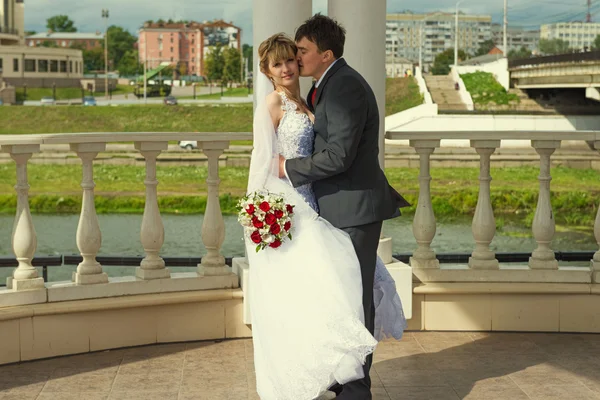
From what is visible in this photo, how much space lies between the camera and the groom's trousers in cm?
387

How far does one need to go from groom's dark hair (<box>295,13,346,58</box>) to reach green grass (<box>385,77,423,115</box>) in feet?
170

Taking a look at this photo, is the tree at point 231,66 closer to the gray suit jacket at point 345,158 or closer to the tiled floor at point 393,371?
the tiled floor at point 393,371

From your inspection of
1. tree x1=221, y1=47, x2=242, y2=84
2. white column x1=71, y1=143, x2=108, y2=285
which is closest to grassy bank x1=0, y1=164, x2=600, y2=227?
white column x1=71, y1=143, x2=108, y2=285

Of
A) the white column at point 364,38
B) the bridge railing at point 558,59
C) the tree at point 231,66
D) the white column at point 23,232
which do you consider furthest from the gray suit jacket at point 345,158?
the tree at point 231,66

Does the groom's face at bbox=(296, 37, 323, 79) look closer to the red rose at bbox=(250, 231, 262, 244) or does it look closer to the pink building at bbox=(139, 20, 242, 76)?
the red rose at bbox=(250, 231, 262, 244)

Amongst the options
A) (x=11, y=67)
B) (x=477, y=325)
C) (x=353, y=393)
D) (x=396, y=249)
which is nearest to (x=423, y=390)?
(x=353, y=393)

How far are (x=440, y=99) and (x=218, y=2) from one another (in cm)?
9863

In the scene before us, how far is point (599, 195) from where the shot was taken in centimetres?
2916

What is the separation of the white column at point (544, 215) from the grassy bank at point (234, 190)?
20097 mm

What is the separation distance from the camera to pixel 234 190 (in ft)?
98.6

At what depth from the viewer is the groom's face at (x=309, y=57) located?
3.76 m

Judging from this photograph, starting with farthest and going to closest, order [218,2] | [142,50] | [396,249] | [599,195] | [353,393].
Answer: [218,2] → [142,50] → [599,195] → [396,249] → [353,393]

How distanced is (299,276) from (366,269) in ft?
0.95

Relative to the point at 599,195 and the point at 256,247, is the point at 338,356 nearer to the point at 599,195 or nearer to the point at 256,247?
the point at 256,247
